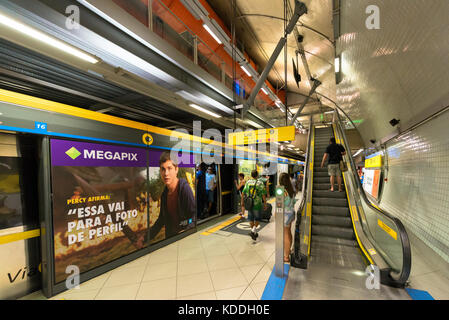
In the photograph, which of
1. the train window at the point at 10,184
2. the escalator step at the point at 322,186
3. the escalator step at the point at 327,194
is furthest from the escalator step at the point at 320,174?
the train window at the point at 10,184

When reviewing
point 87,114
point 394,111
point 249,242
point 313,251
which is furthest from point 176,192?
point 394,111

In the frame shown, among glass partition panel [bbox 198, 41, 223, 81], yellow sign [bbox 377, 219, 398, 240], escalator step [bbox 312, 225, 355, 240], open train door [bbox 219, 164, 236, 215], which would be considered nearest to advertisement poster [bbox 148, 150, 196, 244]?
open train door [bbox 219, 164, 236, 215]

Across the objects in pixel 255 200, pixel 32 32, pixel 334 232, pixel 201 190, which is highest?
pixel 32 32

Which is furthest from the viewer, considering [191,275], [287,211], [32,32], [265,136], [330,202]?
[265,136]

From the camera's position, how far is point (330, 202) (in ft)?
15.8

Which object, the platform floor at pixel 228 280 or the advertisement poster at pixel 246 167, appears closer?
the platform floor at pixel 228 280

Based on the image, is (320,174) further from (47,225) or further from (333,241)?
(47,225)

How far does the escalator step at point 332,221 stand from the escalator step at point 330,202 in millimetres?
521

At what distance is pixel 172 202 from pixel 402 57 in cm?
568

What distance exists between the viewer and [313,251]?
11.8 ft

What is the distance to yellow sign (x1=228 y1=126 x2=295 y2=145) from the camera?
15.2 ft

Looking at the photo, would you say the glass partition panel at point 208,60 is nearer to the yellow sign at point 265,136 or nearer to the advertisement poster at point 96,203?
the yellow sign at point 265,136

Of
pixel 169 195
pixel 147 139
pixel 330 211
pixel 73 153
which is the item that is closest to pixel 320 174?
pixel 330 211

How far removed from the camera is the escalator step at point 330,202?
471 cm
